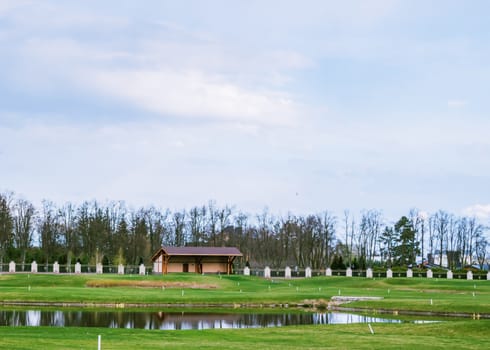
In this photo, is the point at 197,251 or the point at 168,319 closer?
the point at 168,319

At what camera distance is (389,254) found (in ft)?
389

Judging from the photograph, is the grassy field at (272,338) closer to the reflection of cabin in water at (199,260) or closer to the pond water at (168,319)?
the pond water at (168,319)

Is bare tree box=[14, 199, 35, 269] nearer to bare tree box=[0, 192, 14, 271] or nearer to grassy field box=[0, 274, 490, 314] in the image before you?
bare tree box=[0, 192, 14, 271]

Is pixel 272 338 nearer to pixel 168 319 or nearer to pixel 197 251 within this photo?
pixel 168 319

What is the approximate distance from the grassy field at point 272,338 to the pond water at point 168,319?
14.4 ft

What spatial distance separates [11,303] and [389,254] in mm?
85756

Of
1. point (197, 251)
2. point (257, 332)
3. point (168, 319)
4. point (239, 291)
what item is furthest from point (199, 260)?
point (257, 332)

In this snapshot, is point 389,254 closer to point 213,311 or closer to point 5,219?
point 5,219

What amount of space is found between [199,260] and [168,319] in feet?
158

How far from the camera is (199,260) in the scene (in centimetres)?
8475

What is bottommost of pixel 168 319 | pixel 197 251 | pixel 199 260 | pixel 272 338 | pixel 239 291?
pixel 239 291

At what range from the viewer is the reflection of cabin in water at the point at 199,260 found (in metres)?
83.4

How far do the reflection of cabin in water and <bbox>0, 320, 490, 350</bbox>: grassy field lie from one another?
53.0 meters

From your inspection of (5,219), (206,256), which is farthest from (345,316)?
(5,219)
